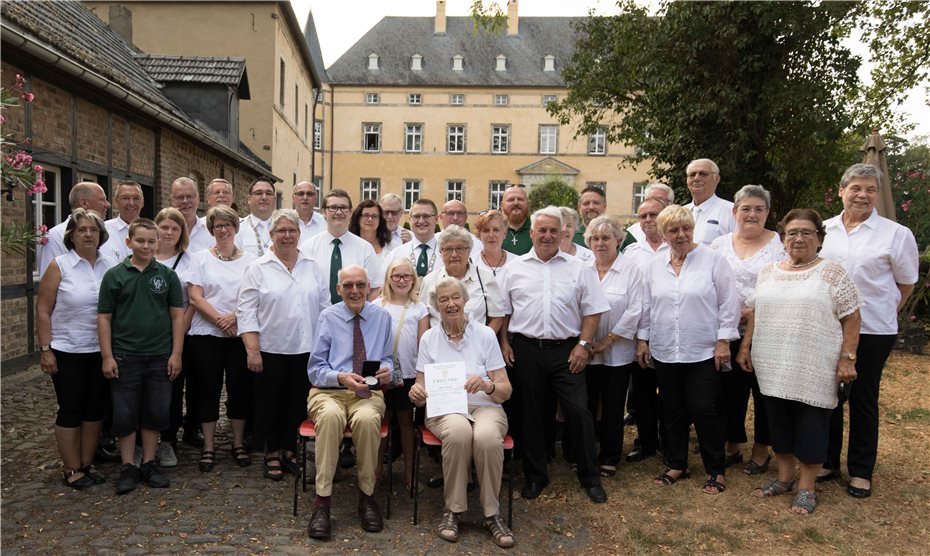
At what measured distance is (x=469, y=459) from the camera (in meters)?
4.32

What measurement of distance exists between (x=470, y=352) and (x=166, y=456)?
2.63 m

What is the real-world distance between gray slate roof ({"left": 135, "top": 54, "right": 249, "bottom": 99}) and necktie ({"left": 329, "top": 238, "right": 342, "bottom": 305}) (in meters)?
13.1

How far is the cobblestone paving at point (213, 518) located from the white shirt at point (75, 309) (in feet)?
3.38

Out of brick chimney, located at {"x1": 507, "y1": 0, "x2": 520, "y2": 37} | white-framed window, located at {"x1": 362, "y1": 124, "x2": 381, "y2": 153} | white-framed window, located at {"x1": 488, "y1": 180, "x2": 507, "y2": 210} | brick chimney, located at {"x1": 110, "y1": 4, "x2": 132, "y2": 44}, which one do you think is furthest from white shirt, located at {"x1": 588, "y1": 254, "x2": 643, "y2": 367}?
brick chimney, located at {"x1": 507, "y1": 0, "x2": 520, "y2": 37}

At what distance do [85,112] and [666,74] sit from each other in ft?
36.6

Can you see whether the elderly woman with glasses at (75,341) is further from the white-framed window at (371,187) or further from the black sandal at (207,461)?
the white-framed window at (371,187)

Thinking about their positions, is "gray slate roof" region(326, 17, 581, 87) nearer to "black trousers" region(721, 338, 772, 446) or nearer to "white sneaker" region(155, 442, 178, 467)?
"black trousers" region(721, 338, 772, 446)

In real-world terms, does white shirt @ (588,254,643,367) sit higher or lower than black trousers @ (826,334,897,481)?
higher

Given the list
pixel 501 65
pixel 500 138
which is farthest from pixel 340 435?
pixel 501 65

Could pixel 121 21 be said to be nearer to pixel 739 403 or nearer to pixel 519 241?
pixel 519 241

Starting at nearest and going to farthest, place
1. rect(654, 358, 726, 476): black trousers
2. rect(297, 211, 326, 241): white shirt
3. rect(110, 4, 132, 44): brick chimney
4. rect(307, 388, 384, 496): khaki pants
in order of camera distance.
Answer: rect(307, 388, 384, 496): khaki pants
rect(654, 358, 726, 476): black trousers
rect(297, 211, 326, 241): white shirt
rect(110, 4, 132, 44): brick chimney

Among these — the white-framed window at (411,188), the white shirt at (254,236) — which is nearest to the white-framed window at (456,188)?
the white-framed window at (411,188)

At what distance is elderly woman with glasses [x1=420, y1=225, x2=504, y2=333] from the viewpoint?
477 cm

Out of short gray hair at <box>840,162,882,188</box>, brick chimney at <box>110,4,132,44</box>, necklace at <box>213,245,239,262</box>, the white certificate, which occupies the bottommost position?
the white certificate
